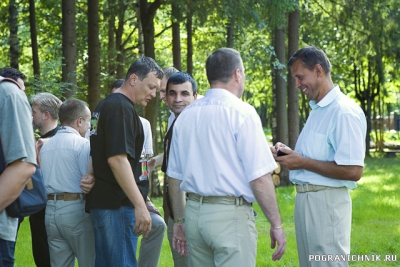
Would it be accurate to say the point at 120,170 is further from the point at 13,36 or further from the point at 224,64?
the point at 13,36

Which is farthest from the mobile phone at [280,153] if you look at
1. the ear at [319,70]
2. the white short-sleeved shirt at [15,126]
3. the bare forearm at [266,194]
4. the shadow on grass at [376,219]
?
the shadow on grass at [376,219]

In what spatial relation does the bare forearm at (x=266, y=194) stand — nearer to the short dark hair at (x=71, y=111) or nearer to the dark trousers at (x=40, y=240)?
the short dark hair at (x=71, y=111)

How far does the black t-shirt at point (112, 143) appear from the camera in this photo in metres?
5.13

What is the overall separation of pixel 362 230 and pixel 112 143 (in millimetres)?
7428

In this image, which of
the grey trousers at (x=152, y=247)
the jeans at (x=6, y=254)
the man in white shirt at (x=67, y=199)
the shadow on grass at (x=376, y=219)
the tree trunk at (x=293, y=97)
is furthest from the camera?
the tree trunk at (x=293, y=97)

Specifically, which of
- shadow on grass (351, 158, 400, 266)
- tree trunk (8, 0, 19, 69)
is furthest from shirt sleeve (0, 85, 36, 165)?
tree trunk (8, 0, 19, 69)

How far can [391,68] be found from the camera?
1200 inches

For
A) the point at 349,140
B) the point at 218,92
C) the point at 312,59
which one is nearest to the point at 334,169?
the point at 349,140

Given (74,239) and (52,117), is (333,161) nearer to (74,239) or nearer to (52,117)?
(74,239)

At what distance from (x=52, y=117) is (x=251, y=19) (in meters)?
10.5

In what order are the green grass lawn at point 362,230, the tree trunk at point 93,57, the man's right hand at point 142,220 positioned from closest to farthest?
the man's right hand at point 142,220, the green grass lawn at point 362,230, the tree trunk at point 93,57

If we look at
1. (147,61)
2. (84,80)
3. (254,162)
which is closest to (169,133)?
(147,61)

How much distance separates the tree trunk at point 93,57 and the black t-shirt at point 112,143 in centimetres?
968

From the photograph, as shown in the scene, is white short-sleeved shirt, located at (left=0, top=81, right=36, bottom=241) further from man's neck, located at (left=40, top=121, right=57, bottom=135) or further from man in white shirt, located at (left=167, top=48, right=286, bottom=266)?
man's neck, located at (left=40, top=121, right=57, bottom=135)
